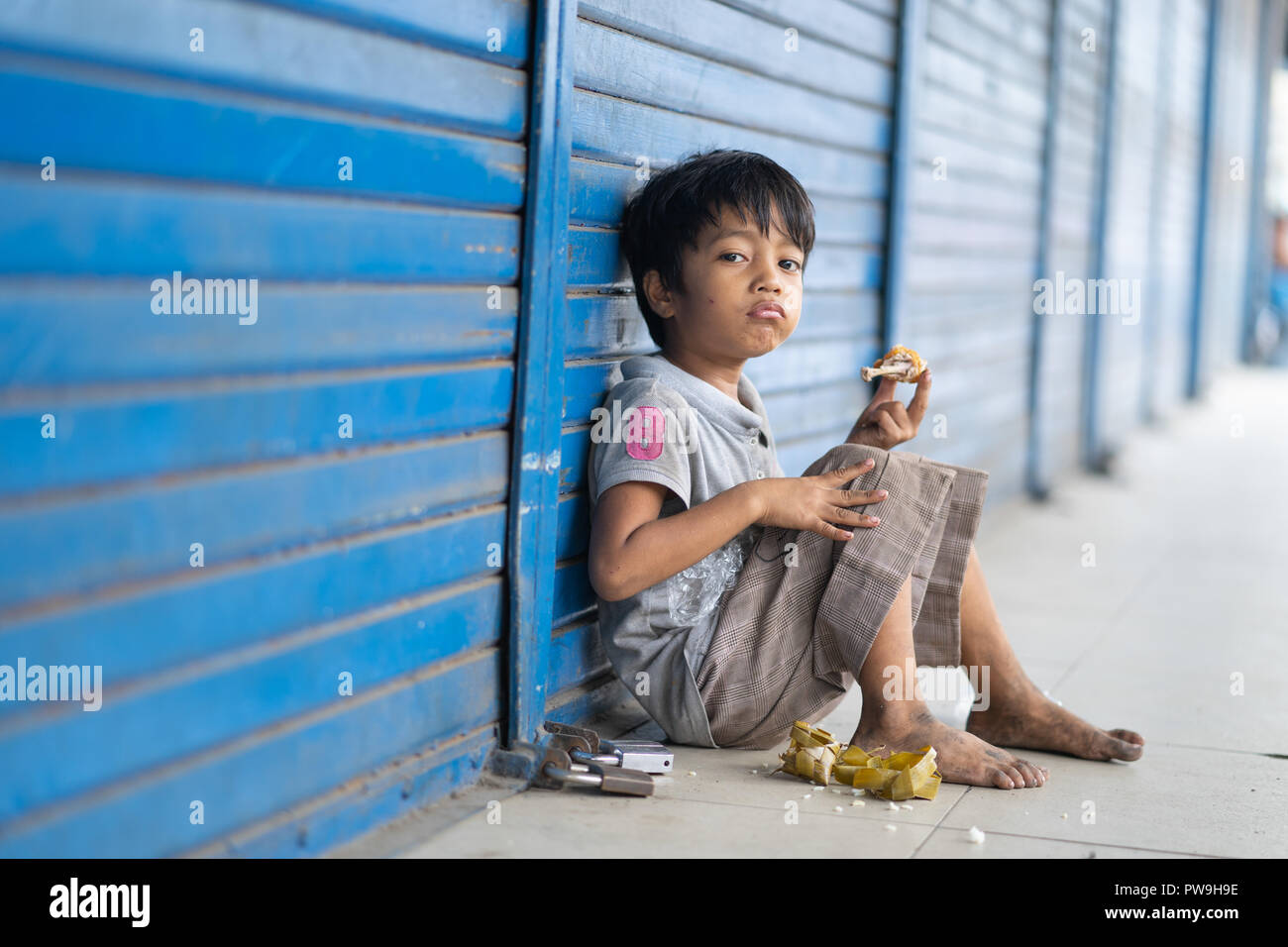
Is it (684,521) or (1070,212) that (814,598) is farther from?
(1070,212)

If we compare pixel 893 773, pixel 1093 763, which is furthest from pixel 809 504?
pixel 1093 763

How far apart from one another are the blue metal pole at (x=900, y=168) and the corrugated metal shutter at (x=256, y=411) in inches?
97.2

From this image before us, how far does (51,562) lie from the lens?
5.76 ft

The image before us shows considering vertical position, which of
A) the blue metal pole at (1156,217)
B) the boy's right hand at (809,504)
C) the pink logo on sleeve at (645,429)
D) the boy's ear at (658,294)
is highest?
the blue metal pole at (1156,217)

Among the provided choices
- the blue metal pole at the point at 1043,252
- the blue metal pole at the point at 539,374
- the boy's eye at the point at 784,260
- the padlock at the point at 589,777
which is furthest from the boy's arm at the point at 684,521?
the blue metal pole at the point at 1043,252

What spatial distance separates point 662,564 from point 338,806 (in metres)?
0.80

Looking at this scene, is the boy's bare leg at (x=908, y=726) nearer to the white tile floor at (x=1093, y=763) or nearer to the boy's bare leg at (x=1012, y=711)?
the white tile floor at (x=1093, y=763)

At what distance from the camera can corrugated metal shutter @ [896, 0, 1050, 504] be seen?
5.38 m

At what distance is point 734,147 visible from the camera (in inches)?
144

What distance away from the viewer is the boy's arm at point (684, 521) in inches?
110

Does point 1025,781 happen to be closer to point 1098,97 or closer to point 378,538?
point 378,538

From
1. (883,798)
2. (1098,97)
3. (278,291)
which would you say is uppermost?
(1098,97)

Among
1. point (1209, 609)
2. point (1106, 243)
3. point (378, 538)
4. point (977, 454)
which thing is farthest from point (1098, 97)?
point (378, 538)

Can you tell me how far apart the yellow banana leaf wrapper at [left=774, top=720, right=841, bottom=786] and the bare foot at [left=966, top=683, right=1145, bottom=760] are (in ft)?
1.51
